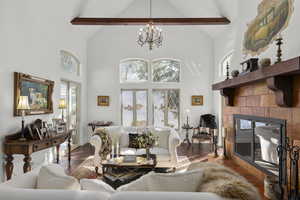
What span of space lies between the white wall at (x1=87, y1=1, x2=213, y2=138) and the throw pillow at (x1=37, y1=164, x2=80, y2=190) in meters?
5.67

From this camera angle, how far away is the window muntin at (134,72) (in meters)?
7.36

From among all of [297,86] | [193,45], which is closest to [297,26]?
[297,86]

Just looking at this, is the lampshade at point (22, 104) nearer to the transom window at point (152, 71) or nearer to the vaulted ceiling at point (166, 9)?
the vaulted ceiling at point (166, 9)

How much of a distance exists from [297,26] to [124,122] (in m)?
5.83

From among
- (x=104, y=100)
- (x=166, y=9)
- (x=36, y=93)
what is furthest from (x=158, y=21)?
(x=36, y=93)

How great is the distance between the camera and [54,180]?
5.02 ft

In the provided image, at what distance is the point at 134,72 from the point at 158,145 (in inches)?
136

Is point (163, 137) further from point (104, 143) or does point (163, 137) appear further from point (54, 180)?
point (54, 180)

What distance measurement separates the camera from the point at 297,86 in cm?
241

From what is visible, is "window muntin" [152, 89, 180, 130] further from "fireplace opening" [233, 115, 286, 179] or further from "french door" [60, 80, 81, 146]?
"fireplace opening" [233, 115, 286, 179]

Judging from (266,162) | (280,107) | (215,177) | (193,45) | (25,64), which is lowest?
(266,162)

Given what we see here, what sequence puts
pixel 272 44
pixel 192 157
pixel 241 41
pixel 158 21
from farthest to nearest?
pixel 158 21 < pixel 192 157 < pixel 241 41 < pixel 272 44

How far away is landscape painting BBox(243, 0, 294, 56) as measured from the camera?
2.66m

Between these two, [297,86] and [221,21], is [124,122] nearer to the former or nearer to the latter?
[221,21]
